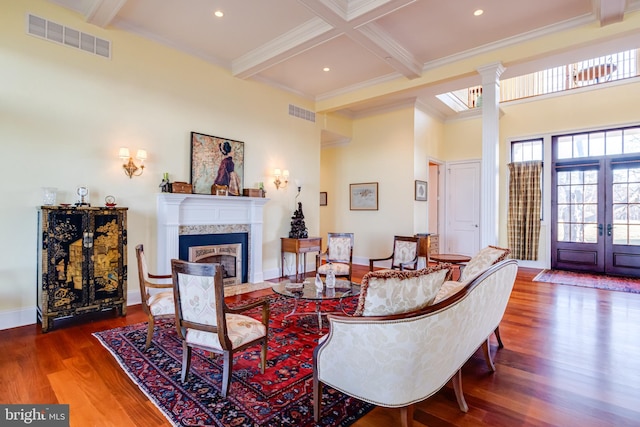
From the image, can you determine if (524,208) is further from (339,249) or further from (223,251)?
(223,251)

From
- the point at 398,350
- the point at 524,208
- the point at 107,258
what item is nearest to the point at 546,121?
the point at 524,208

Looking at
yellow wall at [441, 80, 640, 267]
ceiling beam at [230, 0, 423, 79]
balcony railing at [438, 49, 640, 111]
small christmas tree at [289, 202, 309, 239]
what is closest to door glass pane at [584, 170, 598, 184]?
yellow wall at [441, 80, 640, 267]

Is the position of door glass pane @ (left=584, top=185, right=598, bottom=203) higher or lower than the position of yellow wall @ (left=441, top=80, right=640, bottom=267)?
lower

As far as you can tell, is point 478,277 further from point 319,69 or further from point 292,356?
point 319,69

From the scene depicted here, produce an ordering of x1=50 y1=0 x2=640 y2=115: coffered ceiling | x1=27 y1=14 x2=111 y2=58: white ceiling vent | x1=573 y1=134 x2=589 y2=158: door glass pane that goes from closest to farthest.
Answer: x1=27 y1=14 x2=111 y2=58: white ceiling vent
x1=50 y1=0 x2=640 y2=115: coffered ceiling
x1=573 y1=134 x2=589 y2=158: door glass pane

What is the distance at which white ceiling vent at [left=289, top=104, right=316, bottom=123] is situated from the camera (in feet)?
21.0

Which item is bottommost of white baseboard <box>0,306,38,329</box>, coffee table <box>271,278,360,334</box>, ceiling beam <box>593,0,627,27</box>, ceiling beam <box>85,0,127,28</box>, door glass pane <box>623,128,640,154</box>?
white baseboard <box>0,306,38,329</box>

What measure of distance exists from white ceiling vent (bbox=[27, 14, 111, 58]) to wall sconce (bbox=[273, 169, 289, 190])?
2.95 metres

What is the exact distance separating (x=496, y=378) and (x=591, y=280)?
5102mm

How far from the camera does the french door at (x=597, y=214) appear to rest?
6.45m

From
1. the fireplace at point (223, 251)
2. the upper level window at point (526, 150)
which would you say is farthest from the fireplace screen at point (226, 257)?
the upper level window at point (526, 150)

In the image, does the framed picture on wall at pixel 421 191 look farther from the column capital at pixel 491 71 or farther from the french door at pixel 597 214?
the french door at pixel 597 214

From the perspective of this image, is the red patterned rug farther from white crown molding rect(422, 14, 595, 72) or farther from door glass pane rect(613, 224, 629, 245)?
white crown molding rect(422, 14, 595, 72)

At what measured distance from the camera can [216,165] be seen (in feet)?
17.0
